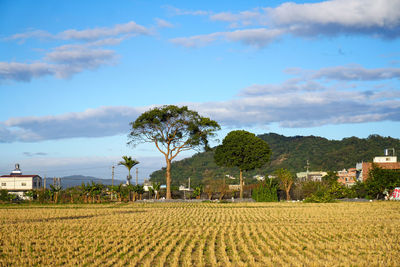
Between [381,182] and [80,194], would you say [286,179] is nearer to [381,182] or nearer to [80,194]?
[381,182]

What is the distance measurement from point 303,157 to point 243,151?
72.0 m

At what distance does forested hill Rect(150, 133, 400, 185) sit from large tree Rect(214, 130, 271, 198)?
5117 cm

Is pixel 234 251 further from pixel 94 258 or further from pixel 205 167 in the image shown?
pixel 205 167

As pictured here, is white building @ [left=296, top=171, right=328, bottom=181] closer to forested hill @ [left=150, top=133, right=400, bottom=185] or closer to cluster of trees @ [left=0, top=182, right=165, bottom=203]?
forested hill @ [left=150, top=133, right=400, bottom=185]

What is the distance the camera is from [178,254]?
1516cm

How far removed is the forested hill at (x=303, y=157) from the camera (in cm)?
12025

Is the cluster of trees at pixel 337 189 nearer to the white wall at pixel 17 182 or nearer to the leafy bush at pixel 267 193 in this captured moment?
the leafy bush at pixel 267 193

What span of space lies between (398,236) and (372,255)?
5.73 meters

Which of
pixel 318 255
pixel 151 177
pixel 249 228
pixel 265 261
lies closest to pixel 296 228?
pixel 249 228

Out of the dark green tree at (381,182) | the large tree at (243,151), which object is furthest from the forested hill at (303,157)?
the dark green tree at (381,182)

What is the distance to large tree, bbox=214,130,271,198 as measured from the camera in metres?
63.6

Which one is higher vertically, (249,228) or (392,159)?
(392,159)

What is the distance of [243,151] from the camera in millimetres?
63844

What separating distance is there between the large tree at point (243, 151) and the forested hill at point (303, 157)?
51.2 meters
